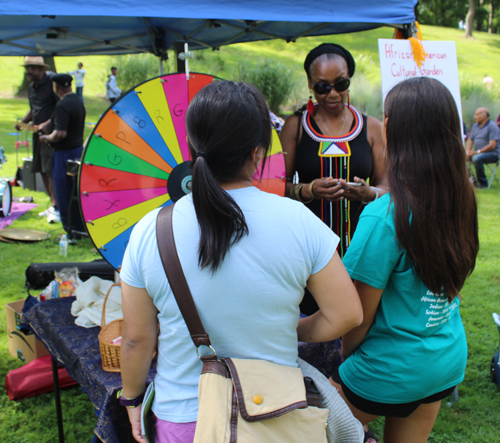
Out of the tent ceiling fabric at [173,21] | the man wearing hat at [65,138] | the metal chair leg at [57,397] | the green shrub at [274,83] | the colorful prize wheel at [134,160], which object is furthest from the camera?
the green shrub at [274,83]

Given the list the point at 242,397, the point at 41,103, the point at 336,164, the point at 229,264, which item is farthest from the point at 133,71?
the point at 242,397

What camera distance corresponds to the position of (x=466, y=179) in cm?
111

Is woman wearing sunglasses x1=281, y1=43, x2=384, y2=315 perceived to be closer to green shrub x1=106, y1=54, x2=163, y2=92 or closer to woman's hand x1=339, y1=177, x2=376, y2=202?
woman's hand x1=339, y1=177, x2=376, y2=202

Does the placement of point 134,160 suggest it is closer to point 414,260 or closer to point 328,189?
point 328,189

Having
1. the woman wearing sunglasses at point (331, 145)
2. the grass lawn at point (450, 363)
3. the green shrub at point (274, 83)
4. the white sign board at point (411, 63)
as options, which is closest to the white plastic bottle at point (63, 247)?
the grass lawn at point (450, 363)

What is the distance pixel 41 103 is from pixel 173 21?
9.65 feet

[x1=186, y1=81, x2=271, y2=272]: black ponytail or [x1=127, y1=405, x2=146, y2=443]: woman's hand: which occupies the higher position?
[x1=186, y1=81, x2=271, y2=272]: black ponytail

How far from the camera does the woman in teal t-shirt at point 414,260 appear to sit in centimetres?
107

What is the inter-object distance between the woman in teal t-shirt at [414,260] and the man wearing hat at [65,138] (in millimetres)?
4238

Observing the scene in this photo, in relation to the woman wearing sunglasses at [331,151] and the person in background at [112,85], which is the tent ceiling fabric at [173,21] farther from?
the person in background at [112,85]

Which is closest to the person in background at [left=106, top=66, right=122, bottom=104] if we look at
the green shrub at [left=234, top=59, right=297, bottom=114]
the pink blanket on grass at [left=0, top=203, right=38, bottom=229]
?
the green shrub at [left=234, top=59, right=297, bottom=114]

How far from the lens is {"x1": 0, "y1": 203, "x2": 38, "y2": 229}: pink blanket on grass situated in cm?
550

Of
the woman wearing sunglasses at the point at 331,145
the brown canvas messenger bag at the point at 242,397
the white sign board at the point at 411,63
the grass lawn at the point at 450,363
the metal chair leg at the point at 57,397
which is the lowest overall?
the grass lawn at the point at 450,363

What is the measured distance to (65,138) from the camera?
4.74 metres
